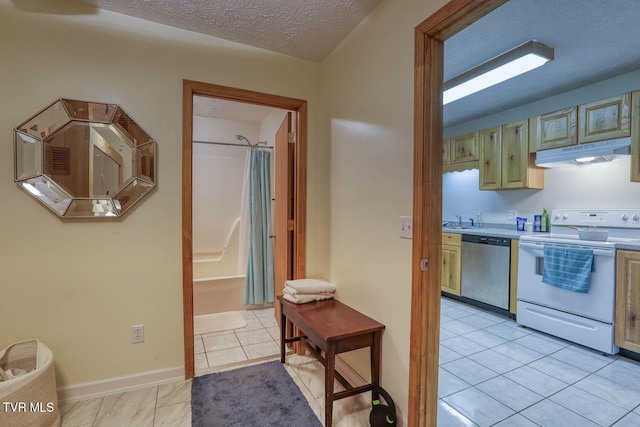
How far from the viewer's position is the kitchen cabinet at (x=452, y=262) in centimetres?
372

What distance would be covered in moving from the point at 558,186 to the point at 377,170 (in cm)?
276

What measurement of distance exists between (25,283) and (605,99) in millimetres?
4655

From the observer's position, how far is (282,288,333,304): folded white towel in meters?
2.08

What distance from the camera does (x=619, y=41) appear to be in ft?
7.03

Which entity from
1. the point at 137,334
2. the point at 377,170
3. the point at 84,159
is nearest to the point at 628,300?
the point at 377,170

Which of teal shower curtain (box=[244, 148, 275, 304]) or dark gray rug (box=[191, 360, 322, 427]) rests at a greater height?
teal shower curtain (box=[244, 148, 275, 304])

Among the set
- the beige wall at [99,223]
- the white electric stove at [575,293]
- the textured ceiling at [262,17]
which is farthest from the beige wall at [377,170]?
the white electric stove at [575,293]

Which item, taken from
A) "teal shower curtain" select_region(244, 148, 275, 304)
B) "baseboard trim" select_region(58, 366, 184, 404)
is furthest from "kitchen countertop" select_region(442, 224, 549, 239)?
"baseboard trim" select_region(58, 366, 184, 404)

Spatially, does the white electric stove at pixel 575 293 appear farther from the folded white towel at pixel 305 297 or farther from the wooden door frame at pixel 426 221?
the folded white towel at pixel 305 297

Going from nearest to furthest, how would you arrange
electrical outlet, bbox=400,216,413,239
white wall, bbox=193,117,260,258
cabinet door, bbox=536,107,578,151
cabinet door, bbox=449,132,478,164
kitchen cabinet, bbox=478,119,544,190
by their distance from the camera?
electrical outlet, bbox=400,216,413,239, cabinet door, bbox=536,107,578,151, kitchen cabinet, bbox=478,119,544,190, cabinet door, bbox=449,132,478,164, white wall, bbox=193,117,260,258

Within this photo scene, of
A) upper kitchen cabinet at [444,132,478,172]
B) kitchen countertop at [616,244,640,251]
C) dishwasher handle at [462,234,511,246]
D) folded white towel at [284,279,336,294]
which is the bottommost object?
folded white towel at [284,279,336,294]

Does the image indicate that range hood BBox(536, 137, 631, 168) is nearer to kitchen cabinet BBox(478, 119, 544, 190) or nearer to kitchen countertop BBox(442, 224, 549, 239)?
kitchen cabinet BBox(478, 119, 544, 190)

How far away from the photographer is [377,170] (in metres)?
1.79

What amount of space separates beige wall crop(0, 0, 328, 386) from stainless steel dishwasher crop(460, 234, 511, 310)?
9.91 feet
